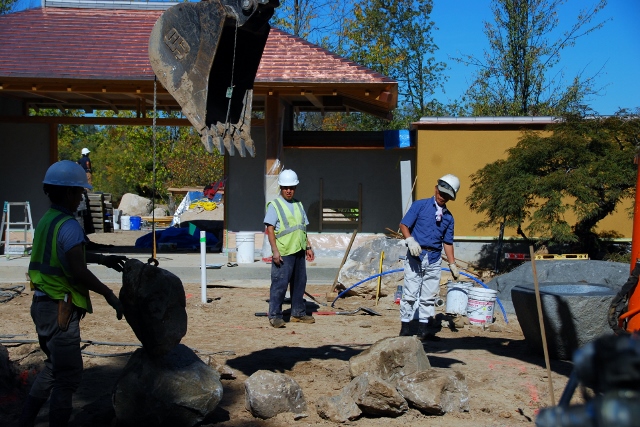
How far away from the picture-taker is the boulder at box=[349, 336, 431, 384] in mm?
5609

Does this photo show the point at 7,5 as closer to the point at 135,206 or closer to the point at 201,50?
the point at 135,206

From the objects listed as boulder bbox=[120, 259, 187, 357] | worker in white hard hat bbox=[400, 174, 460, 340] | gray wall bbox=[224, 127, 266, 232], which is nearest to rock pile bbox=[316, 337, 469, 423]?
boulder bbox=[120, 259, 187, 357]

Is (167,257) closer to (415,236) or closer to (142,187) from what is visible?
(415,236)

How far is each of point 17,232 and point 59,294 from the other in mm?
12194

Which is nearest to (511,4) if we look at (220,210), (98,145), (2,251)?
(220,210)

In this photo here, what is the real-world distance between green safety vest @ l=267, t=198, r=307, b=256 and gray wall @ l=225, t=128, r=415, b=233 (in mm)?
6718

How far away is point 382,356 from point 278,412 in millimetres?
1080

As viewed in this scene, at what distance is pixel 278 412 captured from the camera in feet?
16.4

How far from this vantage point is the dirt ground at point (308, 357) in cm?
505

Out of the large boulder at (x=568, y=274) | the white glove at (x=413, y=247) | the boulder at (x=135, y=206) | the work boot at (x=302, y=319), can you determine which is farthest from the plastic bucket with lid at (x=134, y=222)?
the white glove at (x=413, y=247)

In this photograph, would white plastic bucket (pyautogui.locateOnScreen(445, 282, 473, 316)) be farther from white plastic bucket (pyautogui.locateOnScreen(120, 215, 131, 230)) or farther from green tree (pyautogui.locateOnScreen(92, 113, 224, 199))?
green tree (pyautogui.locateOnScreen(92, 113, 224, 199))

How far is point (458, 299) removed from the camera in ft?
29.5

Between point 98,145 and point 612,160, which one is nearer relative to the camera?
point 612,160

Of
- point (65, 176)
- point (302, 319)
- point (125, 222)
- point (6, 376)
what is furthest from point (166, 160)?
point (65, 176)
